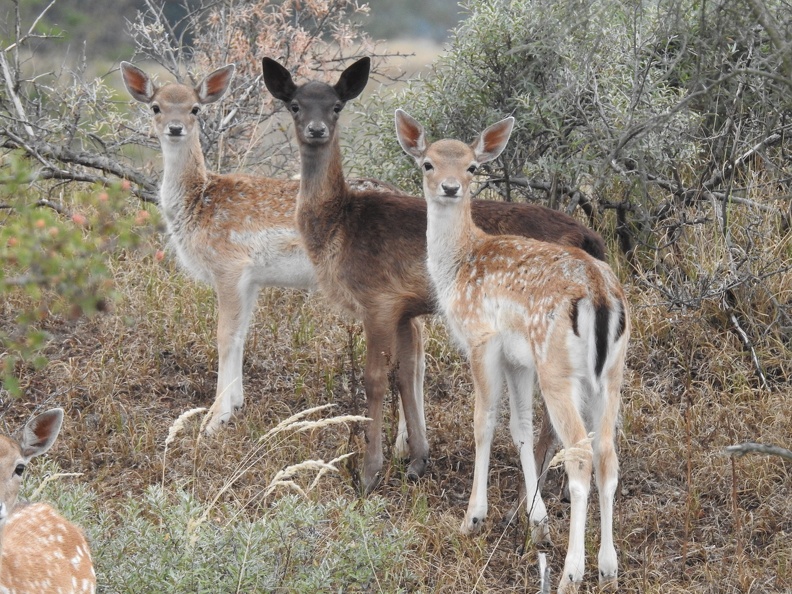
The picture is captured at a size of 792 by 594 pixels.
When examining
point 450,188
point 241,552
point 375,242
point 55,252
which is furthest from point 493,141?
point 55,252

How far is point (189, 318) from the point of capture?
8555 millimetres

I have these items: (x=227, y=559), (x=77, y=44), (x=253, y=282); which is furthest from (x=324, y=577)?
(x=77, y=44)

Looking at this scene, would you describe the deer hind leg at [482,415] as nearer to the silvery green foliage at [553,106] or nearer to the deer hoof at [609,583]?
the deer hoof at [609,583]

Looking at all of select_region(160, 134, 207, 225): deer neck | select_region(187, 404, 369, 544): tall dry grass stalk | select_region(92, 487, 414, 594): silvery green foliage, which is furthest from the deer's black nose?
select_region(160, 134, 207, 225): deer neck

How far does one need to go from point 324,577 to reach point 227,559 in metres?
0.44

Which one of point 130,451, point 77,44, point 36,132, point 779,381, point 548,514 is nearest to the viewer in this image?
point 548,514

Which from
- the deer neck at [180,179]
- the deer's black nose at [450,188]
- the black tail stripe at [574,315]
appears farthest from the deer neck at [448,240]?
the deer neck at [180,179]

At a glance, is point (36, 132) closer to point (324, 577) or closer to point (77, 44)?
point (324, 577)

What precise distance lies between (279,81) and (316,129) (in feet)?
1.52

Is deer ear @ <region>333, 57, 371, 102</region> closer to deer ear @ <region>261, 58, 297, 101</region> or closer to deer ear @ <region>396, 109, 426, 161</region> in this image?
deer ear @ <region>261, 58, 297, 101</region>

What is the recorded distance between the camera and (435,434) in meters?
7.60

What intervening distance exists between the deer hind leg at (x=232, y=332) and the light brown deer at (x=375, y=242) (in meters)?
0.78

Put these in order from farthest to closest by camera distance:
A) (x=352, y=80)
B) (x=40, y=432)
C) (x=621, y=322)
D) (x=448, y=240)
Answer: (x=352, y=80) < (x=448, y=240) < (x=621, y=322) < (x=40, y=432)

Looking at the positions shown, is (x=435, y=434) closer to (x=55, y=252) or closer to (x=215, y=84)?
(x=215, y=84)
